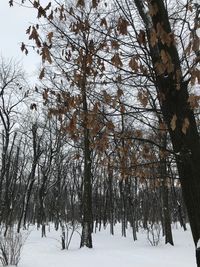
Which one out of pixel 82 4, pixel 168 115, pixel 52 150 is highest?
pixel 52 150

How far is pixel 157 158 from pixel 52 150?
93.3 feet

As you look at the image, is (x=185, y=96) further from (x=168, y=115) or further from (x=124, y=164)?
(x=124, y=164)

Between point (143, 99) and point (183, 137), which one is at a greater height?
point (143, 99)

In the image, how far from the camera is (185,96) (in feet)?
15.2

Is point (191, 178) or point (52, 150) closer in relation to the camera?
point (191, 178)

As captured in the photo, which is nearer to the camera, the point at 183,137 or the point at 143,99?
the point at 143,99

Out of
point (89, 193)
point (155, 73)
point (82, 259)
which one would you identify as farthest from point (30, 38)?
point (89, 193)

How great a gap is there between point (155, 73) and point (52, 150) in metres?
29.4

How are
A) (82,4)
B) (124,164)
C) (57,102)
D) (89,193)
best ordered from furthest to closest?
(89,193)
(124,164)
(57,102)
(82,4)

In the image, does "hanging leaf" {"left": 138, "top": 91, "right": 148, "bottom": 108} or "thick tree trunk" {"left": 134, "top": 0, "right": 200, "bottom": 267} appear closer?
"hanging leaf" {"left": 138, "top": 91, "right": 148, "bottom": 108}

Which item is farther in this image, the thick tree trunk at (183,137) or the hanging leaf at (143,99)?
the thick tree trunk at (183,137)

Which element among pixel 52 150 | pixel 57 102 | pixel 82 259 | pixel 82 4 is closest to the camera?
pixel 82 4

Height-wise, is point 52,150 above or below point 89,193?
above

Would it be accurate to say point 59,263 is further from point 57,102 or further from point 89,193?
point 57,102
